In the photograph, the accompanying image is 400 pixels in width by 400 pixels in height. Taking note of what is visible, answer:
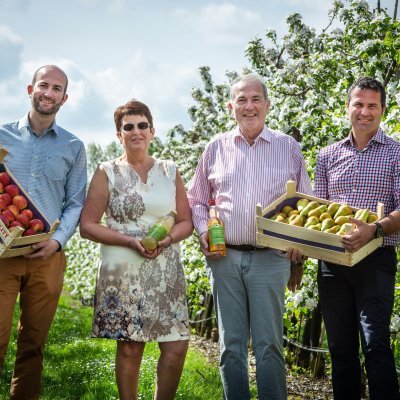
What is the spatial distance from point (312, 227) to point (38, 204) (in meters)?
1.88

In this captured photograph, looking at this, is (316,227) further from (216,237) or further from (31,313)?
(31,313)

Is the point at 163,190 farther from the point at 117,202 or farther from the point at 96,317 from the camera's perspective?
the point at 96,317

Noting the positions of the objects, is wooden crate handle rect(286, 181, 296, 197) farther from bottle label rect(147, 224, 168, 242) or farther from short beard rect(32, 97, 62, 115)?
short beard rect(32, 97, 62, 115)

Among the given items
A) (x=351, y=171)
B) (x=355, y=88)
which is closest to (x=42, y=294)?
(x=351, y=171)

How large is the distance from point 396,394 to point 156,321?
1584mm

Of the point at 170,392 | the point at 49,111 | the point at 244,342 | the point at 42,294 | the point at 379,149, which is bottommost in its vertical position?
the point at 170,392

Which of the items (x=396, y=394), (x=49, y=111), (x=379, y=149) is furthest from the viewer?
(x=49, y=111)

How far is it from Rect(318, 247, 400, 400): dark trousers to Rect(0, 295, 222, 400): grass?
6.12 feet

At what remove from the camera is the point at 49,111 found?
439 centimetres

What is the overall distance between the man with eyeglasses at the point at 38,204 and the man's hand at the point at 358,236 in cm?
188

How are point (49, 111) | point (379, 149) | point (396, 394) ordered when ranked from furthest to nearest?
point (49, 111) < point (379, 149) < point (396, 394)

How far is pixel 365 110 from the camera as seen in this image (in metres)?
4.06

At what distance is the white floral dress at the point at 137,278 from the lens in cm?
423

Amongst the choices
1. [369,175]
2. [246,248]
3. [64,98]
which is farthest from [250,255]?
[64,98]
